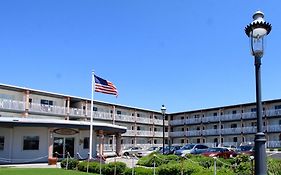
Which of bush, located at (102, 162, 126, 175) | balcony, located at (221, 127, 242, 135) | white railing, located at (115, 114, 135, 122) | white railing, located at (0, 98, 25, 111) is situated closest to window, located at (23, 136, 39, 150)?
white railing, located at (0, 98, 25, 111)

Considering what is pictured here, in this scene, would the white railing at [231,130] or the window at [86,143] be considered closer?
the window at [86,143]

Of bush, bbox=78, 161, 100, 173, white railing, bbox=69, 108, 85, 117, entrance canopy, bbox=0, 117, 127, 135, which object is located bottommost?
bush, bbox=78, 161, 100, 173

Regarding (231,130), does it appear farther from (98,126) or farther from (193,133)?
(98,126)

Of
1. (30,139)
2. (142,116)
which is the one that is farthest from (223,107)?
(30,139)

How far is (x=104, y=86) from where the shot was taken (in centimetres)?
3369

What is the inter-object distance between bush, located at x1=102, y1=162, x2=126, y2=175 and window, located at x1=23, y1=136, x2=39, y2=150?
47.0 ft

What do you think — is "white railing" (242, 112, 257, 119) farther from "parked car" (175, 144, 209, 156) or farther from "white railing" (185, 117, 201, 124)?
"parked car" (175, 144, 209, 156)

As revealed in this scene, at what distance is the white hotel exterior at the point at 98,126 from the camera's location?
32.6 m

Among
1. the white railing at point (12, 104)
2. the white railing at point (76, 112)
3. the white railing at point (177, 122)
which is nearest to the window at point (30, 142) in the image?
the white railing at point (12, 104)

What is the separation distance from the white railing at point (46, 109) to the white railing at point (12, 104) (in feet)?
4.69

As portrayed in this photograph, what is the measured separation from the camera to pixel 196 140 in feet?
226

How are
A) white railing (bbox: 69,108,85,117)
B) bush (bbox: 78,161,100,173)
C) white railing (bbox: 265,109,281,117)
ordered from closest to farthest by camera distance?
bush (bbox: 78,161,100,173) → white railing (bbox: 69,108,85,117) → white railing (bbox: 265,109,281,117)

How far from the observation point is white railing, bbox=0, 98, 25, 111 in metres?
42.3

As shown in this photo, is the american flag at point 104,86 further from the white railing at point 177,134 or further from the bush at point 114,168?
the white railing at point 177,134
